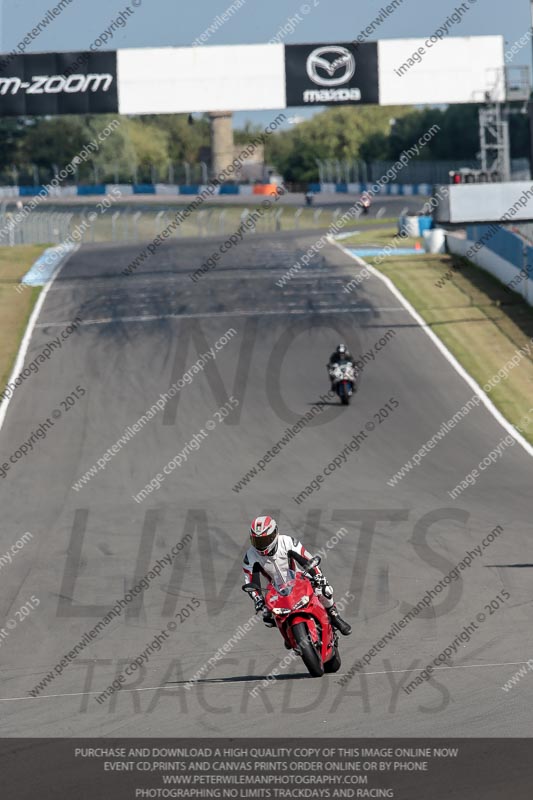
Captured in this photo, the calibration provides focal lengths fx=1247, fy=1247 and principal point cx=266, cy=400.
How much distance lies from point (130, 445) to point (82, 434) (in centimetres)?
157

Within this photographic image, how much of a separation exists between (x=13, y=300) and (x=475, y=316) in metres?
14.5

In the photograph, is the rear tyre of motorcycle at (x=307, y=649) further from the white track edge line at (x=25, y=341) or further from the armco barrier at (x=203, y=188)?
the armco barrier at (x=203, y=188)

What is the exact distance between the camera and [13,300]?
39.5m

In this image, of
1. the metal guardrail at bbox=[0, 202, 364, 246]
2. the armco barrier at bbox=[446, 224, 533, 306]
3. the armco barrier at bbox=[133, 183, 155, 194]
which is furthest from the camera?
the armco barrier at bbox=[133, 183, 155, 194]

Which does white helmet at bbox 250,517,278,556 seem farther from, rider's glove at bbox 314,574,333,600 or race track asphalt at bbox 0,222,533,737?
race track asphalt at bbox 0,222,533,737

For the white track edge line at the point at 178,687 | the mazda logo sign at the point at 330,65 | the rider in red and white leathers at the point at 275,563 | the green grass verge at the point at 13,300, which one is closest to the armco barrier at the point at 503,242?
the mazda logo sign at the point at 330,65

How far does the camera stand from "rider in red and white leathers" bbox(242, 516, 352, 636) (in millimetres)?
11102

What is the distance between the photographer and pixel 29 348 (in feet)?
109

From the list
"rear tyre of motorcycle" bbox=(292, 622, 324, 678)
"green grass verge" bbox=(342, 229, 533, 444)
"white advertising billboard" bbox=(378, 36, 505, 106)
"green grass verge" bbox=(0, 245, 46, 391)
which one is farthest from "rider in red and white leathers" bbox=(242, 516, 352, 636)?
"white advertising billboard" bbox=(378, 36, 505, 106)

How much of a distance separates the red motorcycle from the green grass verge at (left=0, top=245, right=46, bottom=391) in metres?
19.2

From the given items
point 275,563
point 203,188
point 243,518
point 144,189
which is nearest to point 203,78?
point 243,518

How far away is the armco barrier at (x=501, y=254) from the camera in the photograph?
119 ft

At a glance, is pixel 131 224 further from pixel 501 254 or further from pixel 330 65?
pixel 501 254

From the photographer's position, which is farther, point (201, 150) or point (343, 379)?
point (201, 150)
